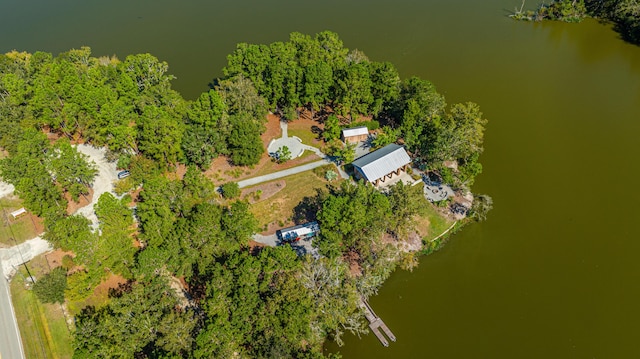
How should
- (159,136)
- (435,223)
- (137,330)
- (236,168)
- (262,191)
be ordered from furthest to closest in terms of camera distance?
(236,168) < (262,191) < (159,136) < (435,223) < (137,330)

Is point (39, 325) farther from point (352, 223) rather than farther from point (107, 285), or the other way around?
point (352, 223)

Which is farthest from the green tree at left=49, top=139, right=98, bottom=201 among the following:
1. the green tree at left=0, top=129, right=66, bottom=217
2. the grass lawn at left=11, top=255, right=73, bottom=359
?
the grass lawn at left=11, top=255, right=73, bottom=359

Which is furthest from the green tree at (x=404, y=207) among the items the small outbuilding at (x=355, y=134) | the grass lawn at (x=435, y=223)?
the small outbuilding at (x=355, y=134)

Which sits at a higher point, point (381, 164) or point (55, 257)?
point (55, 257)

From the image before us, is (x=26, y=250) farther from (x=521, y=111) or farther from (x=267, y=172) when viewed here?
(x=521, y=111)

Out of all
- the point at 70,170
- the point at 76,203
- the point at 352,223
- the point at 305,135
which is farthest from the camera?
the point at 305,135

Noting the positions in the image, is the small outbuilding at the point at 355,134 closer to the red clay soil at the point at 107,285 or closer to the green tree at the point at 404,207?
the green tree at the point at 404,207

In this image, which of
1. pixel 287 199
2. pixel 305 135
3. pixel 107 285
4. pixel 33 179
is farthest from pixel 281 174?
pixel 33 179

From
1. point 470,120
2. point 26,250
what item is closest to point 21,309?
point 26,250
